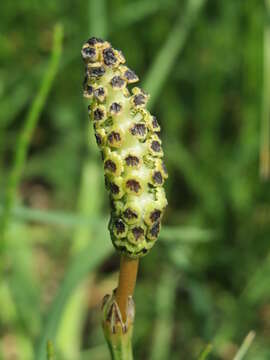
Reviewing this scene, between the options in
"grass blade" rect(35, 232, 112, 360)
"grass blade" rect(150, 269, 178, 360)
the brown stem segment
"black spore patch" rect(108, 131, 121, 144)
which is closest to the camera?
"black spore patch" rect(108, 131, 121, 144)

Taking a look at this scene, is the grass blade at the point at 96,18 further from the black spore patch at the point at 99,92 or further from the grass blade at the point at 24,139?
the black spore patch at the point at 99,92

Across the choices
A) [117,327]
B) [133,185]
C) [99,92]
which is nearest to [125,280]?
[117,327]

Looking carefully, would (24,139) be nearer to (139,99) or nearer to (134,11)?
(139,99)

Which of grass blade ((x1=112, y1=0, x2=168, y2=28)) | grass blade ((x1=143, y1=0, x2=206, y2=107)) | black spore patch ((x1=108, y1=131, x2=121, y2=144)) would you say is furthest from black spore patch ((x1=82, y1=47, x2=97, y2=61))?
grass blade ((x1=112, y1=0, x2=168, y2=28))

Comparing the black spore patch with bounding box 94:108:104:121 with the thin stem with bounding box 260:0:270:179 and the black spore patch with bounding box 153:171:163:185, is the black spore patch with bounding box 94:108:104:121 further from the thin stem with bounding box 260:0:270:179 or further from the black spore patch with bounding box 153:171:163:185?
the thin stem with bounding box 260:0:270:179

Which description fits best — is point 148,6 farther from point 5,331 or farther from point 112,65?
point 112,65
